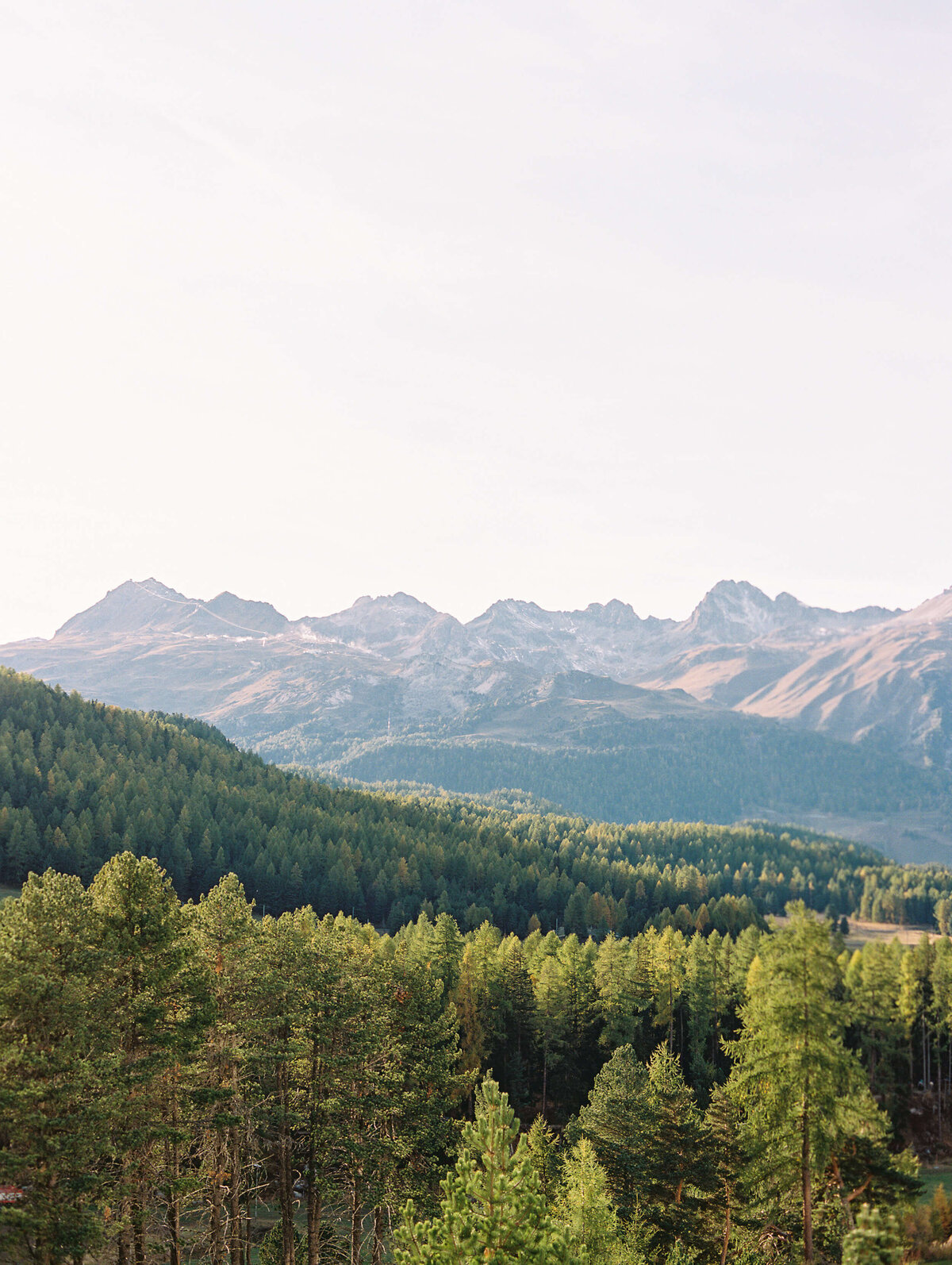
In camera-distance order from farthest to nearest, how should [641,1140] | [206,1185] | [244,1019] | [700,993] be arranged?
1. [700,993]
2. [641,1140]
3. [244,1019]
4. [206,1185]

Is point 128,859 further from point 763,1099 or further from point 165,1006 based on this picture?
point 763,1099

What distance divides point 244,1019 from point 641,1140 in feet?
84.3

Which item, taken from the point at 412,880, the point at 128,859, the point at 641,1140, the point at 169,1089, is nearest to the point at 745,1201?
the point at 641,1140

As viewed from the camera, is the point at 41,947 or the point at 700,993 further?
the point at 700,993

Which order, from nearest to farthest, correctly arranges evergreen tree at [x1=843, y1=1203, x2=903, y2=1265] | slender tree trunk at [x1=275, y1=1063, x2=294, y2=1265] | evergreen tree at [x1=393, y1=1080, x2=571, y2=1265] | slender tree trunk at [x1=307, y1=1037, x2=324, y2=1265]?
evergreen tree at [x1=843, y1=1203, x2=903, y2=1265] → evergreen tree at [x1=393, y1=1080, x2=571, y2=1265] → slender tree trunk at [x1=275, y1=1063, x2=294, y2=1265] → slender tree trunk at [x1=307, y1=1037, x2=324, y2=1265]

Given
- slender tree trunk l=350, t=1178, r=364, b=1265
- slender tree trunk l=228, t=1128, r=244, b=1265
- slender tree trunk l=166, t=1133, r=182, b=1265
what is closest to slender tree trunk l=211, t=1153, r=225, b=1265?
slender tree trunk l=228, t=1128, r=244, b=1265

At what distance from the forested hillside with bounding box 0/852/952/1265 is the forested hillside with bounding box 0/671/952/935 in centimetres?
8316

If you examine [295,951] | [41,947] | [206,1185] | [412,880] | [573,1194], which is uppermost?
[41,947]

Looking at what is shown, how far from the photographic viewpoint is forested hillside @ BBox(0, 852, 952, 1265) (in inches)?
945

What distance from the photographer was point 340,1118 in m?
38.5

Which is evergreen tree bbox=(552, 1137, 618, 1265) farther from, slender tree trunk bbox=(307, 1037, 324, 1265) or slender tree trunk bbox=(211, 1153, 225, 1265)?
slender tree trunk bbox=(211, 1153, 225, 1265)

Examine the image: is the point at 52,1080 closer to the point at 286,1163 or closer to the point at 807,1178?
the point at 286,1163

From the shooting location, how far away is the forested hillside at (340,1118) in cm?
2400

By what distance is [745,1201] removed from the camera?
4212 centimetres
